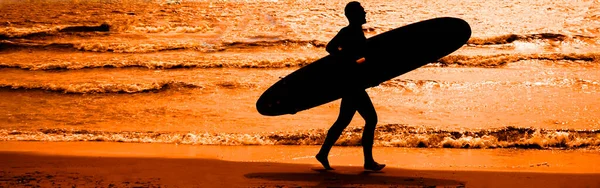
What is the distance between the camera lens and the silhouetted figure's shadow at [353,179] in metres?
6.32

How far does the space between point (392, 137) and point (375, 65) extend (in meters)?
2.96

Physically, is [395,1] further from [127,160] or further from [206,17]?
[127,160]

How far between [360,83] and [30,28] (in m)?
17.9

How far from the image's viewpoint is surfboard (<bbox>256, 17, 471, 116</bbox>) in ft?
22.4

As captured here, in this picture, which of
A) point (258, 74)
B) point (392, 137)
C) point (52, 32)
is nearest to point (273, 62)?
point (258, 74)

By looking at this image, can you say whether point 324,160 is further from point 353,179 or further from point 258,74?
point 258,74

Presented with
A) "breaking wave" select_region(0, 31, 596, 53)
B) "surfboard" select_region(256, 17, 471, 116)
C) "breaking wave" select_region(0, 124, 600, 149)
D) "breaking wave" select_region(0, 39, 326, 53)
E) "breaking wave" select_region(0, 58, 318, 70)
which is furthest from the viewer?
"breaking wave" select_region(0, 39, 326, 53)

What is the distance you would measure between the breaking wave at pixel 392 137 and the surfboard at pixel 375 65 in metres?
2.15

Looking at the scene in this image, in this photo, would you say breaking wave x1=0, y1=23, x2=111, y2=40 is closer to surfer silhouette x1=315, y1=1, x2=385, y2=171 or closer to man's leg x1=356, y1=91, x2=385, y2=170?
man's leg x1=356, y1=91, x2=385, y2=170

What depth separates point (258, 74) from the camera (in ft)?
53.5

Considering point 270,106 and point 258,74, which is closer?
point 270,106

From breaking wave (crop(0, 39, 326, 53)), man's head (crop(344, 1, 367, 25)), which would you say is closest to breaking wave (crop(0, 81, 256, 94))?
breaking wave (crop(0, 39, 326, 53))

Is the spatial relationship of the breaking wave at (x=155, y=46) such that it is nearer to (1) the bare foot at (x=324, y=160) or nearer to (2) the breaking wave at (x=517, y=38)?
(2) the breaking wave at (x=517, y=38)

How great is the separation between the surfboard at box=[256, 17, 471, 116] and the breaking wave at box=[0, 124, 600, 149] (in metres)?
2.15
